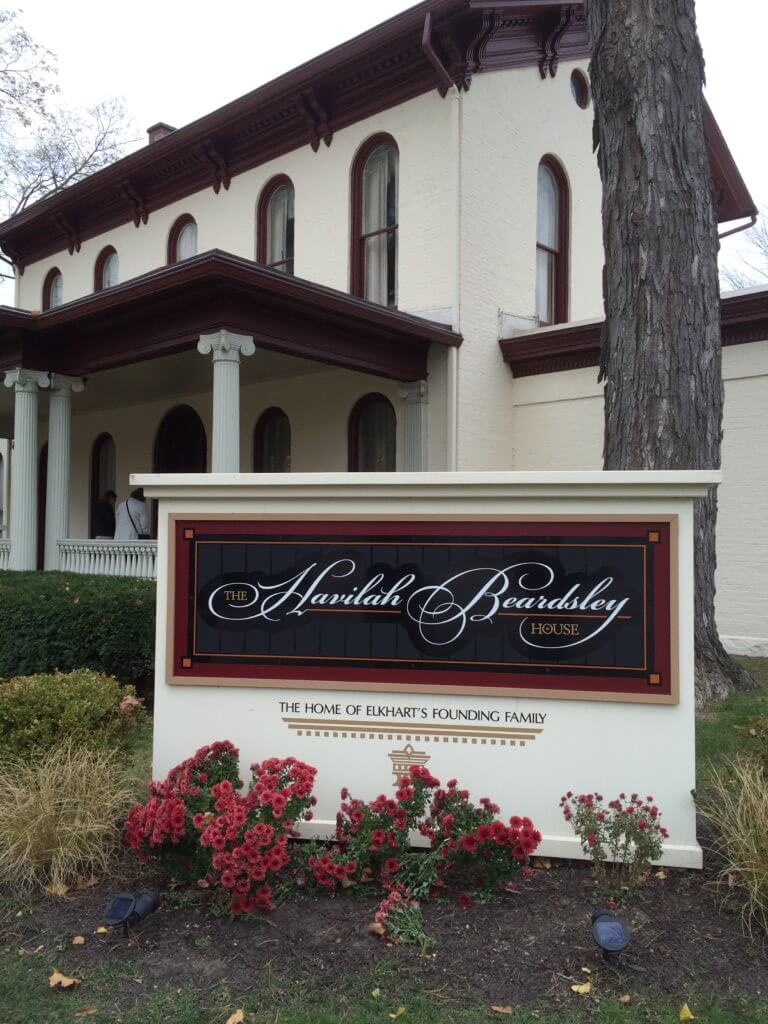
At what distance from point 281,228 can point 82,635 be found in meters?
9.65

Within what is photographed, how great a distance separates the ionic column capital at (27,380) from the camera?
1295 centimetres

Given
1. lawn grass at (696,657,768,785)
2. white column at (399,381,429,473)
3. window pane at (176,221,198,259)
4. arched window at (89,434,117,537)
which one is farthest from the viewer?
arched window at (89,434,117,537)

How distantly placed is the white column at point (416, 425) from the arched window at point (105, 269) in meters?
9.55

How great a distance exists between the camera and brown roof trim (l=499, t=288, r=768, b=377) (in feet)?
34.4

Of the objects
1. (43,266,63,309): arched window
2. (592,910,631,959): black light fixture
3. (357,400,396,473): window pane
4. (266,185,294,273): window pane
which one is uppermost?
(43,266,63,309): arched window

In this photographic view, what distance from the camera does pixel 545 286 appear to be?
567 inches

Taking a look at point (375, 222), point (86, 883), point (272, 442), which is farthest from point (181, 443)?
point (86, 883)

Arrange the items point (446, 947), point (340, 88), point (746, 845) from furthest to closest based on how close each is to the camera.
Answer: point (340, 88)
point (746, 845)
point (446, 947)

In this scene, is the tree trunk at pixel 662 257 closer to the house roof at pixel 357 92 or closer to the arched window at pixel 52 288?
the house roof at pixel 357 92

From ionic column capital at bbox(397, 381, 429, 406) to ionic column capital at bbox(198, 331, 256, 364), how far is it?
115 inches

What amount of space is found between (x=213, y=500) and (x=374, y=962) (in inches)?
89.5

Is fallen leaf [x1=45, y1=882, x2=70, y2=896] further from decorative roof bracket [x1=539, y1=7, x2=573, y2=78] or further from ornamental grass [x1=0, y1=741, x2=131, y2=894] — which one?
decorative roof bracket [x1=539, y1=7, x2=573, y2=78]

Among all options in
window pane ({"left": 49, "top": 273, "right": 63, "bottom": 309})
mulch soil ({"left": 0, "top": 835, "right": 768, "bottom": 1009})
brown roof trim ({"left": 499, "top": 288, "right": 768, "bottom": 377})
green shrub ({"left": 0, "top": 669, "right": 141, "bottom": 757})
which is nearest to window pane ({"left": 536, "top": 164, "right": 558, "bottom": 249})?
brown roof trim ({"left": 499, "top": 288, "right": 768, "bottom": 377})

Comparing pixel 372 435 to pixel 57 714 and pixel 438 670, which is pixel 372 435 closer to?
pixel 57 714
